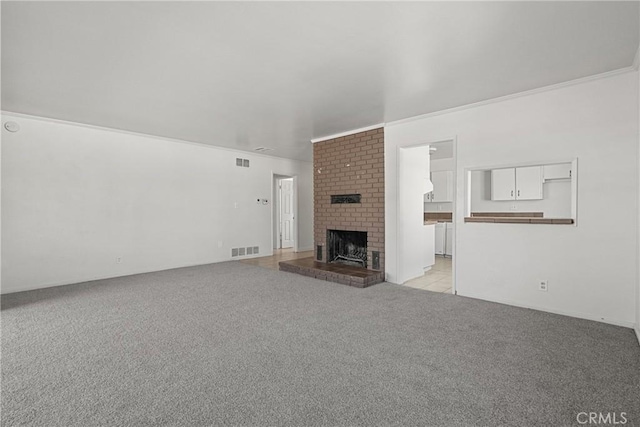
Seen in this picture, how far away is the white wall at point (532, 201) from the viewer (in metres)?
5.84

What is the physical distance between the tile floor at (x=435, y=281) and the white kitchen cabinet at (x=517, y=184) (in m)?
1.98

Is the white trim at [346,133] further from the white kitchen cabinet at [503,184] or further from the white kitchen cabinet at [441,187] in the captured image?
the white kitchen cabinet at [441,187]

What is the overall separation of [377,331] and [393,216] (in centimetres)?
227

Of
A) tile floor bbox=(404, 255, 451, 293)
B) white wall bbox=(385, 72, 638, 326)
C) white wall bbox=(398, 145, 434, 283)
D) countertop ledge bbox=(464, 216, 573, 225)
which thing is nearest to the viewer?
white wall bbox=(385, 72, 638, 326)

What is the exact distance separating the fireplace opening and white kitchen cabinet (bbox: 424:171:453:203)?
3230mm

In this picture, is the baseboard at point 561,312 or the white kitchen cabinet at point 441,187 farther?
the white kitchen cabinet at point 441,187

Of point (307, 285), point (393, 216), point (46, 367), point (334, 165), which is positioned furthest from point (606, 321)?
point (46, 367)

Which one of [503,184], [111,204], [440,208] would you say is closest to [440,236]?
[440,208]

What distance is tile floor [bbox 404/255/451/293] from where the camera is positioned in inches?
177

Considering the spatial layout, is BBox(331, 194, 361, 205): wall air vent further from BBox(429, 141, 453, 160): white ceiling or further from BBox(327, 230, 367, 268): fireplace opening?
BBox(429, 141, 453, 160): white ceiling

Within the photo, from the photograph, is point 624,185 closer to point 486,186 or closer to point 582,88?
point 582,88

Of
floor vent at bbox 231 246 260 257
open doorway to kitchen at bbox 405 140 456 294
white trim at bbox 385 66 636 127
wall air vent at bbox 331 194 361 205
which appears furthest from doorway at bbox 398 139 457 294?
floor vent at bbox 231 246 260 257

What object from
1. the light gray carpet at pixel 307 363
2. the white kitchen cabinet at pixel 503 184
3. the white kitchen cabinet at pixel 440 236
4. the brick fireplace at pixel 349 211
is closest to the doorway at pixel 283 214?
the brick fireplace at pixel 349 211

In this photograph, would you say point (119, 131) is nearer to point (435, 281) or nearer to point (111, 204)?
point (111, 204)
